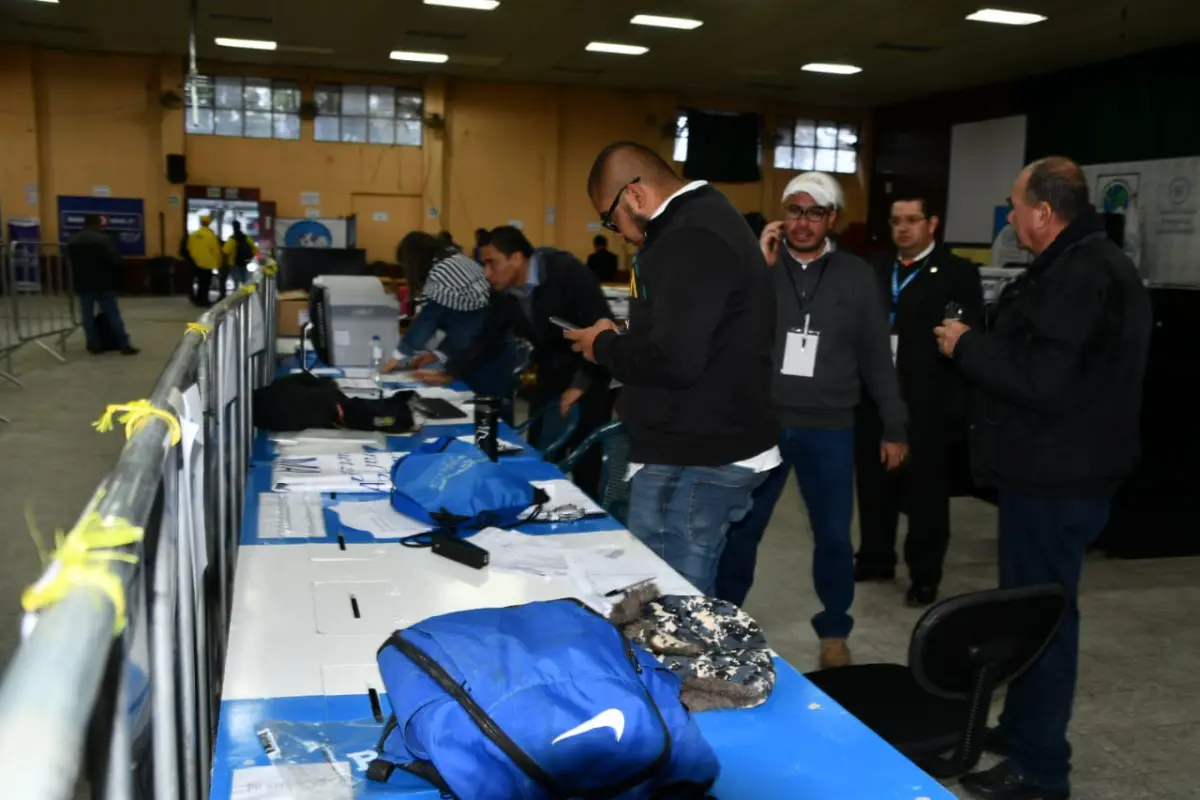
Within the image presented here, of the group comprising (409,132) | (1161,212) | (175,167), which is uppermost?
(409,132)

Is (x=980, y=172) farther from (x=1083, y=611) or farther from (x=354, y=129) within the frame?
(x=1083, y=611)

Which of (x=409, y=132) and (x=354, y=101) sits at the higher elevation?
(x=354, y=101)

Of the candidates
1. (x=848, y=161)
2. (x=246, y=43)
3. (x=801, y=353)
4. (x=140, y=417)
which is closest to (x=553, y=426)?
(x=801, y=353)

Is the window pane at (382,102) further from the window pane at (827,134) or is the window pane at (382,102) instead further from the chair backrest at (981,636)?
the chair backrest at (981,636)

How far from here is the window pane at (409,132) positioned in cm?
1552

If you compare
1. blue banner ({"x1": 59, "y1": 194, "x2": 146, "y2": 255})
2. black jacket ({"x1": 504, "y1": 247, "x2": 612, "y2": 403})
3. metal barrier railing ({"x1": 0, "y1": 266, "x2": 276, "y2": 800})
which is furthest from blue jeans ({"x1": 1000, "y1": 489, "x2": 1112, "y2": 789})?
blue banner ({"x1": 59, "y1": 194, "x2": 146, "y2": 255})

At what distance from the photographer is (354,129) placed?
15398 mm

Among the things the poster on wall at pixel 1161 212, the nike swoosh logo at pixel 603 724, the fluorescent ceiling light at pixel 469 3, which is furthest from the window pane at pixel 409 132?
the nike swoosh logo at pixel 603 724

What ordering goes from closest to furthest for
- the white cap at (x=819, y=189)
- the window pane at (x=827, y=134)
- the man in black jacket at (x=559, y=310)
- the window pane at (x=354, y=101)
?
the white cap at (x=819, y=189) < the man in black jacket at (x=559, y=310) < the window pane at (x=354, y=101) < the window pane at (x=827, y=134)

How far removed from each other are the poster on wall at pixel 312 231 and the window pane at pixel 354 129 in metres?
1.34

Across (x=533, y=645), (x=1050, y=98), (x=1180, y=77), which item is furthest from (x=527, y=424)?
(x=1050, y=98)

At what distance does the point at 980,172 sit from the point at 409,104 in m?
8.44

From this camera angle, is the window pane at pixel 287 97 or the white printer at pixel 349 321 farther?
the window pane at pixel 287 97

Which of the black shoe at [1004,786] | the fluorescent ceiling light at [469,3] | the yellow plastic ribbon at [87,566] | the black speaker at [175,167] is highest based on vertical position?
the fluorescent ceiling light at [469,3]
